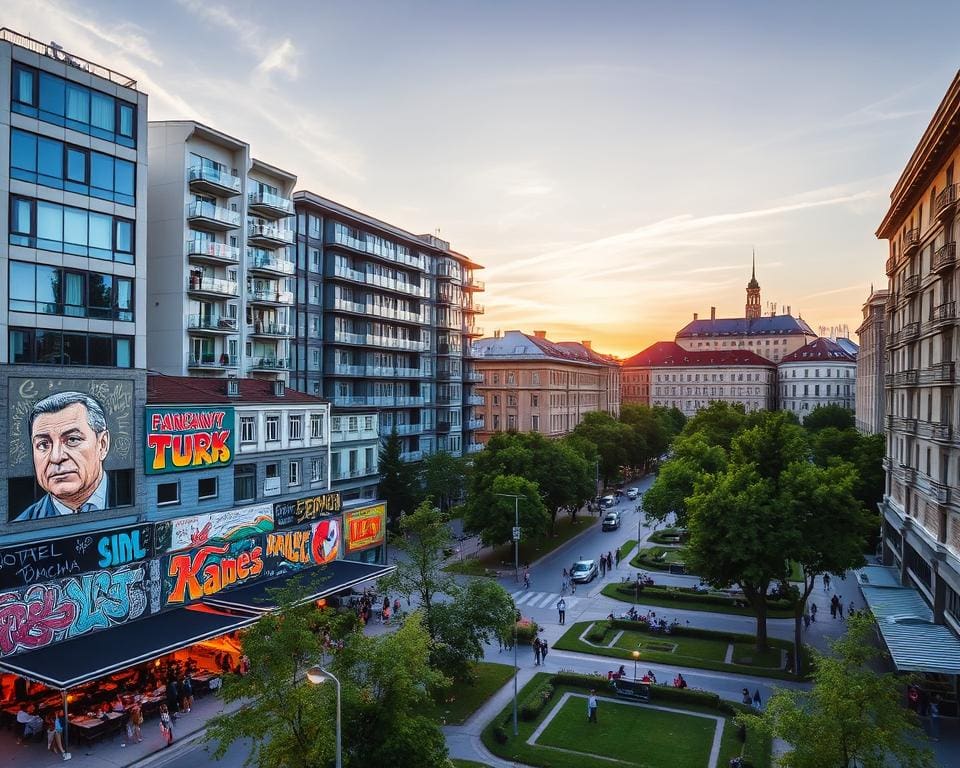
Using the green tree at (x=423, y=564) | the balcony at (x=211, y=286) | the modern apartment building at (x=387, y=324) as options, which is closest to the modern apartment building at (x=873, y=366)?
the modern apartment building at (x=387, y=324)

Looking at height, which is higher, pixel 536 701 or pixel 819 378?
pixel 819 378

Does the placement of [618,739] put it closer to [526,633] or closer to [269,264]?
[526,633]

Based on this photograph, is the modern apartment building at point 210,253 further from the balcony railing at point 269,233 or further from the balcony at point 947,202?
the balcony at point 947,202

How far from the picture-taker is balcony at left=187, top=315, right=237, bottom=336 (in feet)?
173

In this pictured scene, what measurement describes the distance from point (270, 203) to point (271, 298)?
7738 millimetres

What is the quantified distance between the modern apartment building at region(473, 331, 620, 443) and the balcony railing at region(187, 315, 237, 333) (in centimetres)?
5747

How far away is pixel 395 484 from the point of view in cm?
6456

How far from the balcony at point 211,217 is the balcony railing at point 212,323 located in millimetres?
6786

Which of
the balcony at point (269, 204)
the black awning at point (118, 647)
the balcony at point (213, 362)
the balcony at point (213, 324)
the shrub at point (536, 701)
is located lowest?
the shrub at point (536, 701)

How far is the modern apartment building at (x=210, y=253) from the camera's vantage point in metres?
52.0

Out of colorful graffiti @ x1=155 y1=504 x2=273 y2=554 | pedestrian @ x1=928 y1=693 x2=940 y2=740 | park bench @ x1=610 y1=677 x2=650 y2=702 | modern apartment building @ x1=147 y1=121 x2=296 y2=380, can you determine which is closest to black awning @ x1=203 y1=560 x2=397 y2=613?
colorful graffiti @ x1=155 y1=504 x2=273 y2=554

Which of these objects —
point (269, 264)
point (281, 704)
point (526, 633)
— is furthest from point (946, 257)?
point (269, 264)

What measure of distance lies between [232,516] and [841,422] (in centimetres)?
12368

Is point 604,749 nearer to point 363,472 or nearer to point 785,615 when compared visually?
point 785,615
